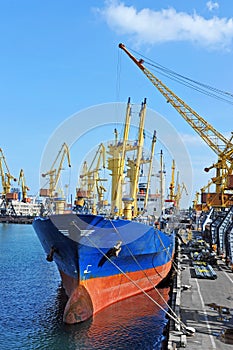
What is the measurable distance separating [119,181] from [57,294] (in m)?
7.60

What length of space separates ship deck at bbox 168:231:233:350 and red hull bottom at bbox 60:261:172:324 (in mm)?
2174

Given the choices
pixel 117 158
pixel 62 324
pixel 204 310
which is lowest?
pixel 62 324

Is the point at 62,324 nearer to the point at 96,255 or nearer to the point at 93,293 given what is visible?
the point at 93,293

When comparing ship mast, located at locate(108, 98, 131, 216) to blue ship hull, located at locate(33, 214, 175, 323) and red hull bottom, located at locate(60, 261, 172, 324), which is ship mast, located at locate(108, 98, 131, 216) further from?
red hull bottom, located at locate(60, 261, 172, 324)

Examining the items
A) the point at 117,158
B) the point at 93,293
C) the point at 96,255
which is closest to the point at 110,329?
the point at 93,293

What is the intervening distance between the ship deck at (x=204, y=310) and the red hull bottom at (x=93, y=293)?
217cm

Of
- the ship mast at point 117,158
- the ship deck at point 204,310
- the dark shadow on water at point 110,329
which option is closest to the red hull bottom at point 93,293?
the dark shadow on water at point 110,329

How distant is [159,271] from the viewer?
22781mm

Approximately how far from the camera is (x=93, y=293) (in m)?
16.4

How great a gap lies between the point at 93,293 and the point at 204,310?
191 inches

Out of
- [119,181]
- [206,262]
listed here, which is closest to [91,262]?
[119,181]

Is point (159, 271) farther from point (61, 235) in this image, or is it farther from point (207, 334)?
point (207, 334)

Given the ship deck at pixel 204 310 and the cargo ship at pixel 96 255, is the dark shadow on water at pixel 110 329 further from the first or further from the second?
the ship deck at pixel 204 310

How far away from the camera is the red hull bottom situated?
16078 mm
